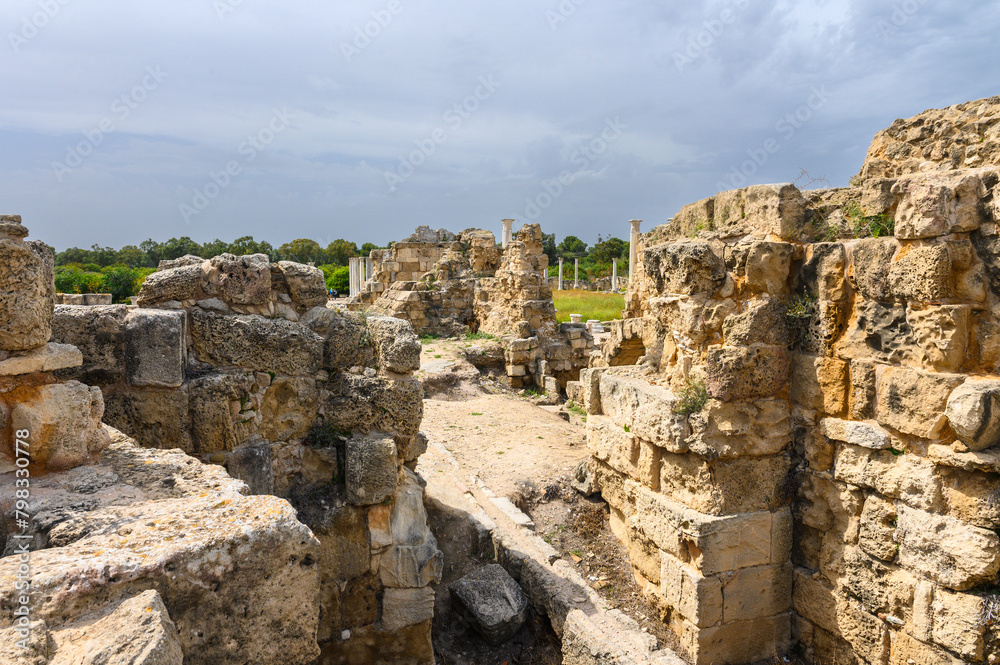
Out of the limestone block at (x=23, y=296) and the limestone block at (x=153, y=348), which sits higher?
the limestone block at (x=23, y=296)

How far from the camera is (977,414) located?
3393 mm

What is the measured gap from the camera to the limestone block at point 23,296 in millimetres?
2443

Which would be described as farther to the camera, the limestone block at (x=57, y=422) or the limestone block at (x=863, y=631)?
the limestone block at (x=863, y=631)

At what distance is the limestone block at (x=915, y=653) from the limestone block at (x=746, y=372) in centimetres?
174

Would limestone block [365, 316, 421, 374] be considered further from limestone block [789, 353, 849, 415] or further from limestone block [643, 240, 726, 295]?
limestone block [789, 353, 849, 415]

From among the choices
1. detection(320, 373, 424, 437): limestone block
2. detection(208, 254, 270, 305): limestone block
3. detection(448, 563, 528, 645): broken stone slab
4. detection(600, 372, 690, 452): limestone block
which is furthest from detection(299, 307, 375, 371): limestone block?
detection(600, 372, 690, 452): limestone block

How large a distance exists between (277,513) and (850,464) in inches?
149

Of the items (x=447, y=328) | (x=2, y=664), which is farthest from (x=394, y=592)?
(x=447, y=328)

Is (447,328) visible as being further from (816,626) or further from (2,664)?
(2,664)

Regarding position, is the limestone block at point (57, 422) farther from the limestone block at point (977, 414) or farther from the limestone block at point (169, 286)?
the limestone block at point (977, 414)

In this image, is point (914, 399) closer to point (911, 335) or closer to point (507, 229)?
point (911, 335)

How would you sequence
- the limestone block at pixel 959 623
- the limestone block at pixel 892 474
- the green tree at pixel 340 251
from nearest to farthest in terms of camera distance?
the limestone block at pixel 959 623
the limestone block at pixel 892 474
the green tree at pixel 340 251

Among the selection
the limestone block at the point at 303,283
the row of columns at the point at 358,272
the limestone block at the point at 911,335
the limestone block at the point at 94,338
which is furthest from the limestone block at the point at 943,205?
the row of columns at the point at 358,272

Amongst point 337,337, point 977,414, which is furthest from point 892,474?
point 337,337
